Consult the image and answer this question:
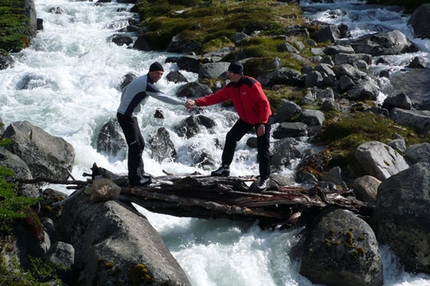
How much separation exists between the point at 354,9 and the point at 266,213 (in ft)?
125

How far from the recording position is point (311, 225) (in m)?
12.1

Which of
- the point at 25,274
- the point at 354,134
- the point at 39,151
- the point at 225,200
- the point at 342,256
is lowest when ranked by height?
the point at 354,134

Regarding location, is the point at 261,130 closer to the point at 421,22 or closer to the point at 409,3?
the point at 421,22

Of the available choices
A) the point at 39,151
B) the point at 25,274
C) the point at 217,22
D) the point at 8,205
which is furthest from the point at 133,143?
the point at 217,22

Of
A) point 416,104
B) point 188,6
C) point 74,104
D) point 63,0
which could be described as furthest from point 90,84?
point 63,0

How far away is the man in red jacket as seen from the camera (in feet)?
39.3

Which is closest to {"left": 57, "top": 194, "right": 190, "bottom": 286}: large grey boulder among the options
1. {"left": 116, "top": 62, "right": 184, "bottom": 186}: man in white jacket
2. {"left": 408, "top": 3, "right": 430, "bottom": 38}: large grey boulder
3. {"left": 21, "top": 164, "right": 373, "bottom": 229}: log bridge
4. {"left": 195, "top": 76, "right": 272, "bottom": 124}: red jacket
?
{"left": 21, "top": 164, "right": 373, "bottom": 229}: log bridge

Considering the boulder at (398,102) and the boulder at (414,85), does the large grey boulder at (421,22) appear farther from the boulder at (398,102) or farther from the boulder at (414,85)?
the boulder at (398,102)

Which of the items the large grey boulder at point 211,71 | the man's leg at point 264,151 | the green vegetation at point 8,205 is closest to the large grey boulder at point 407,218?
the man's leg at point 264,151

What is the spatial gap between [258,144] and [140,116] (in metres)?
10.8

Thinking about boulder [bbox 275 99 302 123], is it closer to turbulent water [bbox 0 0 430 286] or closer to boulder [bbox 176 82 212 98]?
turbulent water [bbox 0 0 430 286]

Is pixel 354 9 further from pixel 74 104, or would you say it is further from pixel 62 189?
pixel 62 189

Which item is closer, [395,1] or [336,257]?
[336,257]

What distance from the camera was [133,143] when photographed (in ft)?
38.4
